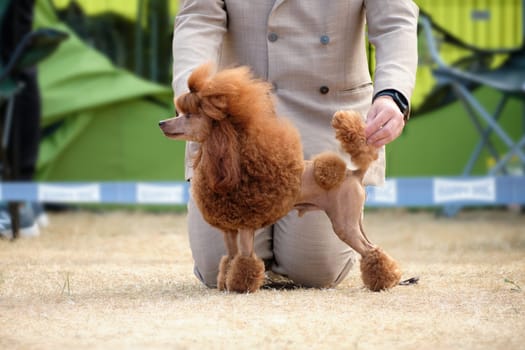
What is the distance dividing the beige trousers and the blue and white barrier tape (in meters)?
1.60

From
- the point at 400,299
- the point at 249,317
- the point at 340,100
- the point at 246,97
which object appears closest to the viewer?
the point at 249,317

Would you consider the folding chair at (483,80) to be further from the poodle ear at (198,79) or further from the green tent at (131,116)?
the poodle ear at (198,79)

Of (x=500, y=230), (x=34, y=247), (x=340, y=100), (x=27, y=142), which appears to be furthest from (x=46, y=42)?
(x=500, y=230)

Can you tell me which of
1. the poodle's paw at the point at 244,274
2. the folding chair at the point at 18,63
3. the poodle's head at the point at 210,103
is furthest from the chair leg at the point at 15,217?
the poodle's head at the point at 210,103

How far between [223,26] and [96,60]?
9.79 ft

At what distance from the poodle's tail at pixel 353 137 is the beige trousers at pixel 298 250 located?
482 mm

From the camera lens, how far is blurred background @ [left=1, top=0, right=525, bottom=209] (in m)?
5.37

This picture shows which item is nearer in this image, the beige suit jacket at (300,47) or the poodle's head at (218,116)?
the poodle's head at (218,116)

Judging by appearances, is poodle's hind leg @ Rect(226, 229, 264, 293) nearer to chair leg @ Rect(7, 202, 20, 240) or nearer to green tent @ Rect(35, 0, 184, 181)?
chair leg @ Rect(7, 202, 20, 240)

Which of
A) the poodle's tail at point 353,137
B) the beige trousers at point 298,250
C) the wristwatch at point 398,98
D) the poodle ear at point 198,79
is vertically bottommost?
the beige trousers at point 298,250

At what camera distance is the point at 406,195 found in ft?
14.2

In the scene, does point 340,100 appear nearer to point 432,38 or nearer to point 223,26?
point 223,26

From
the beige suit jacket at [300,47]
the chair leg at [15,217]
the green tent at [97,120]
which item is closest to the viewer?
→ the beige suit jacket at [300,47]

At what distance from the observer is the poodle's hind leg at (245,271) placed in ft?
7.59
